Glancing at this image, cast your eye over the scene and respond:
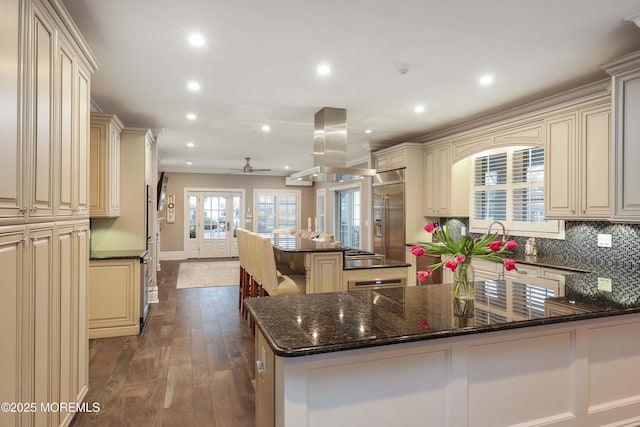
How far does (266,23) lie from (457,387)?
234 cm

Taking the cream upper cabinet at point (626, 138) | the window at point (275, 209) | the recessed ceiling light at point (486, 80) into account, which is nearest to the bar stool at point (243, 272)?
the recessed ceiling light at point (486, 80)

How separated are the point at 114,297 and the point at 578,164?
486 centimetres

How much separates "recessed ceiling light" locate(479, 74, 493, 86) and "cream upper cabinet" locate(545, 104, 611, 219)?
2.92 feet

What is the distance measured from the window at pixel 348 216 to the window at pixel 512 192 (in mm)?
3874

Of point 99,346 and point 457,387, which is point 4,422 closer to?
point 457,387

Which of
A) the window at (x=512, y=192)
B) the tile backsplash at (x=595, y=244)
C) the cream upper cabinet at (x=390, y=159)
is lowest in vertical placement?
the tile backsplash at (x=595, y=244)

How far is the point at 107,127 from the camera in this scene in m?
3.88

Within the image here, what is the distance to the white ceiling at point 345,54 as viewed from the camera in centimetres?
229

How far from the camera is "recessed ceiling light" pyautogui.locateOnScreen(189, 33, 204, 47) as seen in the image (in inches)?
102

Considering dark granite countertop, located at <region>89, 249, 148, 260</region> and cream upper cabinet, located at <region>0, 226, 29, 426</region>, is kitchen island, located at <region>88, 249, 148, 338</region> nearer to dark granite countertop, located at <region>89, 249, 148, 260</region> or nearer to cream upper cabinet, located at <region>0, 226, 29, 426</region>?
dark granite countertop, located at <region>89, 249, 148, 260</region>

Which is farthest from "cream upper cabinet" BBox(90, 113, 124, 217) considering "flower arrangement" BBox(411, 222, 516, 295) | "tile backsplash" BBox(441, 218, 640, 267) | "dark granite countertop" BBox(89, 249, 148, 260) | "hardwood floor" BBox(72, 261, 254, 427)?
"tile backsplash" BBox(441, 218, 640, 267)

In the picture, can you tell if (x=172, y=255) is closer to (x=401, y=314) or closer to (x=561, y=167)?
(x=561, y=167)

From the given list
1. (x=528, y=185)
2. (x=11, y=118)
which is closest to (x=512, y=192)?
(x=528, y=185)

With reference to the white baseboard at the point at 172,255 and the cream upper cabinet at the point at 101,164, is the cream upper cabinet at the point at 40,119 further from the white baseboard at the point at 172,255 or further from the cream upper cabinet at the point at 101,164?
the white baseboard at the point at 172,255
